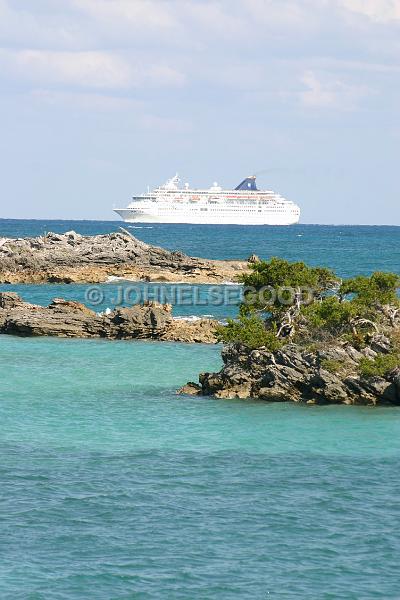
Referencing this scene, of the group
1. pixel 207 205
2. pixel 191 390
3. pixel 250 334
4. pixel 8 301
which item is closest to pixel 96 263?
pixel 8 301

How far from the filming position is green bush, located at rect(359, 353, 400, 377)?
23453 millimetres

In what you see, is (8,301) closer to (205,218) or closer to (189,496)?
(189,496)

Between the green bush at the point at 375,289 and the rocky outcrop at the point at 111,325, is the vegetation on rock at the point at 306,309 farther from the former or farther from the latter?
the rocky outcrop at the point at 111,325

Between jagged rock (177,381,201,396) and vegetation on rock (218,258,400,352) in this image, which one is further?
jagged rock (177,381,201,396)

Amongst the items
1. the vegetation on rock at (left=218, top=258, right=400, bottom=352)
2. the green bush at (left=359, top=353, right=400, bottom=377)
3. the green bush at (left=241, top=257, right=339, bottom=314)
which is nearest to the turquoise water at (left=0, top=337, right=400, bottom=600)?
the green bush at (left=359, top=353, right=400, bottom=377)

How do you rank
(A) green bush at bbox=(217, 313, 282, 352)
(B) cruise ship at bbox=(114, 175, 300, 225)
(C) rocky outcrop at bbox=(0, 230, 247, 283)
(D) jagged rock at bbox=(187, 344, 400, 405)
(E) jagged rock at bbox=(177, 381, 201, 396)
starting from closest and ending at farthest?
(D) jagged rock at bbox=(187, 344, 400, 405) < (A) green bush at bbox=(217, 313, 282, 352) < (E) jagged rock at bbox=(177, 381, 201, 396) < (C) rocky outcrop at bbox=(0, 230, 247, 283) < (B) cruise ship at bbox=(114, 175, 300, 225)

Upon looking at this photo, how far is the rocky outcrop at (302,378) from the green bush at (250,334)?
203 mm

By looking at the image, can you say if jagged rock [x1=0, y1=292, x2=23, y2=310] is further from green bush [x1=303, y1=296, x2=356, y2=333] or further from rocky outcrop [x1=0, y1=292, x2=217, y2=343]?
green bush [x1=303, y1=296, x2=356, y2=333]

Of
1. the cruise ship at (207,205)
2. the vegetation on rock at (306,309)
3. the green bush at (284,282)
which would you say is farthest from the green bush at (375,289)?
the cruise ship at (207,205)

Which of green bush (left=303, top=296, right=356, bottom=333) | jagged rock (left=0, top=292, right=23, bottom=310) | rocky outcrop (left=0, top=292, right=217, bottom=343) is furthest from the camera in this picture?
jagged rock (left=0, top=292, right=23, bottom=310)

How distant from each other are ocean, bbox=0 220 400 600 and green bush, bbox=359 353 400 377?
3.01ft

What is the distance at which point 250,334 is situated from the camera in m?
25.7

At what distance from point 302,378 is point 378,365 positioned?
181 cm

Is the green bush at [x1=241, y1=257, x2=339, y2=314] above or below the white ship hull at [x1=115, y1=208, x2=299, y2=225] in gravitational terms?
below
